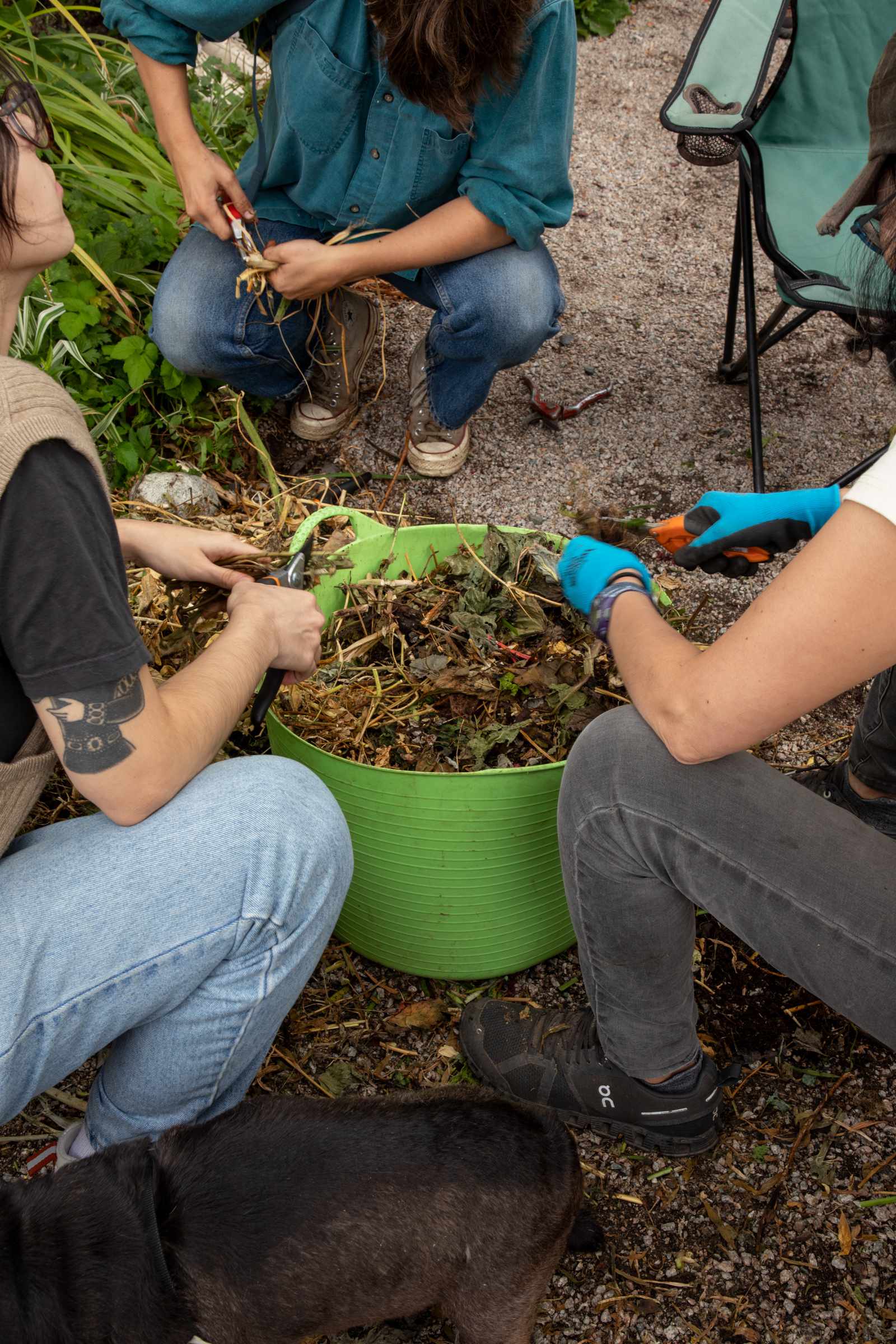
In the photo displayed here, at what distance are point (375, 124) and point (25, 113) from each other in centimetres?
133

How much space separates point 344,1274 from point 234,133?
11.3 ft

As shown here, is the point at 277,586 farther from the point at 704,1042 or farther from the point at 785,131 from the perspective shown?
the point at 785,131

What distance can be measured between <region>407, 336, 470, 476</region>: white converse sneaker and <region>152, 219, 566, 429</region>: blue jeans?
0.12 metres

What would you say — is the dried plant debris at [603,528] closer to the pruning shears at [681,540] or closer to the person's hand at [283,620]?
the pruning shears at [681,540]

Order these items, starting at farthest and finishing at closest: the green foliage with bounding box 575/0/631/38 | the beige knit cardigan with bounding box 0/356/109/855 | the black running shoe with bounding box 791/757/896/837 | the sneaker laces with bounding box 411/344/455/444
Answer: the green foliage with bounding box 575/0/631/38 < the sneaker laces with bounding box 411/344/455/444 < the black running shoe with bounding box 791/757/896/837 < the beige knit cardigan with bounding box 0/356/109/855

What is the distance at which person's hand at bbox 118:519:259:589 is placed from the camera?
181 centimetres

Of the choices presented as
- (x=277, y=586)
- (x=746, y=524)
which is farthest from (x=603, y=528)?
(x=277, y=586)

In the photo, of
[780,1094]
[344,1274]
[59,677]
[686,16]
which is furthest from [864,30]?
[344,1274]

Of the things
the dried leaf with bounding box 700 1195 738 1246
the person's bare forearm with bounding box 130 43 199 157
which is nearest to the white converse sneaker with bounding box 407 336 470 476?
the person's bare forearm with bounding box 130 43 199 157

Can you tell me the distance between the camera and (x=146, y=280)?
10.0ft

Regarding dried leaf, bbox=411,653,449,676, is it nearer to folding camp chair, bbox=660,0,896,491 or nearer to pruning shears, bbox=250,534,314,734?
pruning shears, bbox=250,534,314,734

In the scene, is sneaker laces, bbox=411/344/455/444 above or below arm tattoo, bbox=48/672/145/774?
below

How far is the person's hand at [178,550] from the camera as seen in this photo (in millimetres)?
1808

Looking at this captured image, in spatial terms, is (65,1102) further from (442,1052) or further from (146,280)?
(146,280)
